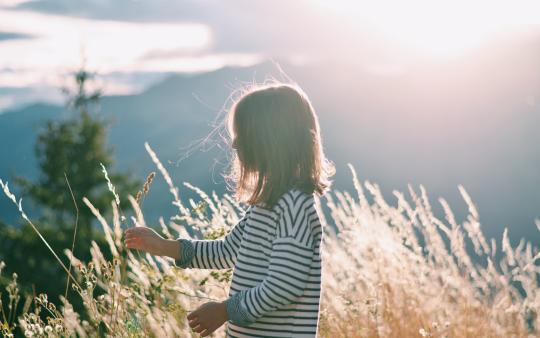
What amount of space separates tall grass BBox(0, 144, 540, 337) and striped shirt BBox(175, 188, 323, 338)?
0.42 m

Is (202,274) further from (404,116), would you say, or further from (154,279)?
(404,116)

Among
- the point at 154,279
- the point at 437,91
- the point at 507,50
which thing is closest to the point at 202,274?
the point at 154,279

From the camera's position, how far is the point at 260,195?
6.66ft

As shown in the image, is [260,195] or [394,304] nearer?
[260,195]

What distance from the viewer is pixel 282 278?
6.08 ft

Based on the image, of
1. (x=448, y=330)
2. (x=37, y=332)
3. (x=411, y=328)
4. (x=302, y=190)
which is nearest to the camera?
(x=302, y=190)

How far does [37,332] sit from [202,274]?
0.85m

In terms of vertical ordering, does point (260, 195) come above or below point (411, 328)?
above

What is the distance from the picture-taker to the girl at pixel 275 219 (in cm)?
187

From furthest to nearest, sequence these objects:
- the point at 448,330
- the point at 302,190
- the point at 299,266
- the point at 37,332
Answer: the point at 448,330 < the point at 37,332 < the point at 302,190 < the point at 299,266

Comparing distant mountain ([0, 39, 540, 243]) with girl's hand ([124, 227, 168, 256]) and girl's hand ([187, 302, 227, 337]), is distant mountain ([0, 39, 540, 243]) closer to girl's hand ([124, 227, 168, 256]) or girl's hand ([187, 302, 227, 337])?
girl's hand ([124, 227, 168, 256])

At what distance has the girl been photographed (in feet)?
6.15

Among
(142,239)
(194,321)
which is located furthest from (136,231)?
(194,321)

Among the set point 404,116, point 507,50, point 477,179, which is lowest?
point 477,179
